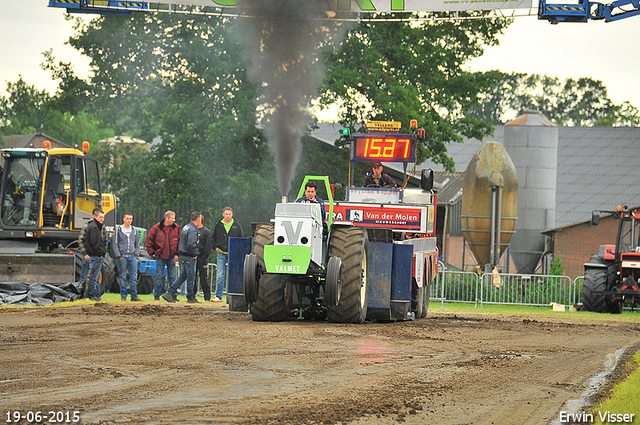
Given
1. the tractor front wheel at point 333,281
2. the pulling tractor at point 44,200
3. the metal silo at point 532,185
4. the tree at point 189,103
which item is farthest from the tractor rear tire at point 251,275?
the metal silo at point 532,185

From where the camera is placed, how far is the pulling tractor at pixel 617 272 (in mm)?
21031

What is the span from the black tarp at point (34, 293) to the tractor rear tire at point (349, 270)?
6250mm

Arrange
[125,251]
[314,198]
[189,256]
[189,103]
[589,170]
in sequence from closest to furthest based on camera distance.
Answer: [314,198] → [189,256] → [125,251] → [189,103] → [589,170]

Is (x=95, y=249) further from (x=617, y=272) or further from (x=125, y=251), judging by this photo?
(x=617, y=272)

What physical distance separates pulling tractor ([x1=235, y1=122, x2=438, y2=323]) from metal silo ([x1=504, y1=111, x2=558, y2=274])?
18.7 m

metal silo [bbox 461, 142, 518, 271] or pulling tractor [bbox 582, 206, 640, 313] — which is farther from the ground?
metal silo [bbox 461, 142, 518, 271]

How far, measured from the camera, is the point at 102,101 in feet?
106

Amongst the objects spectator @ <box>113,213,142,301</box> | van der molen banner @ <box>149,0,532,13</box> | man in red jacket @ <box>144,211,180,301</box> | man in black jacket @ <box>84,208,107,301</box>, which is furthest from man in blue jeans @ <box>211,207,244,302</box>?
van der molen banner @ <box>149,0,532,13</box>

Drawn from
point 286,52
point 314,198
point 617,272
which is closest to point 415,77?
point 286,52

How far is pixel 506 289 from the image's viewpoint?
960 inches

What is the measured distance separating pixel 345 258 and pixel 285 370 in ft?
15.1

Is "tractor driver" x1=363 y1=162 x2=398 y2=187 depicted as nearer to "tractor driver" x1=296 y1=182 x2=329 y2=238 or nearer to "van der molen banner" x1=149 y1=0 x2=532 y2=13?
"tractor driver" x1=296 y1=182 x2=329 y2=238

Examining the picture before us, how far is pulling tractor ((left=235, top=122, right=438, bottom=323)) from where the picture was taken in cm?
1219

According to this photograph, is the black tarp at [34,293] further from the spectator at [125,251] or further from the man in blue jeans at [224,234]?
the man in blue jeans at [224,234]
